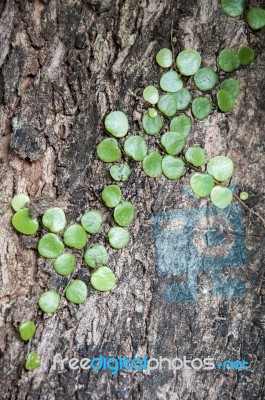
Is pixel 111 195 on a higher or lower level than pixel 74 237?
higher

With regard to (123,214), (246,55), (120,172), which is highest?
(246,55)

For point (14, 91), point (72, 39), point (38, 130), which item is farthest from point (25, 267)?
point (72, 39)

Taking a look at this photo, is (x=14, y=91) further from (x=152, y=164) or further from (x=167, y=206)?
(x=167, y=206)

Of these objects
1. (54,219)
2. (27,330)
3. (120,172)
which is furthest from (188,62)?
(27,330)

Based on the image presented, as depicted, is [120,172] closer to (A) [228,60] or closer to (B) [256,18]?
(A) [228,60]

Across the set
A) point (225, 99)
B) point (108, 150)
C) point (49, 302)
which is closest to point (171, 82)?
point (225, 99)

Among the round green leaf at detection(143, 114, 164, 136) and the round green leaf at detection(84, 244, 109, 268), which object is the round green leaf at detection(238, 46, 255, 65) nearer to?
the round green leaf at detection(143, 114, 164, 136)

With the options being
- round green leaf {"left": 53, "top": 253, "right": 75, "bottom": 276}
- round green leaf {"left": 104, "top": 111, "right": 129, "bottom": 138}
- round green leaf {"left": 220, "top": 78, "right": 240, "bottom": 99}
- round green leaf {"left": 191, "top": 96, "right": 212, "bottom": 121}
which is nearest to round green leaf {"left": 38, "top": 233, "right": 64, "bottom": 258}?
round green leaf {"left": 53, "top": 253, "right": 75, "bottom": 276}
